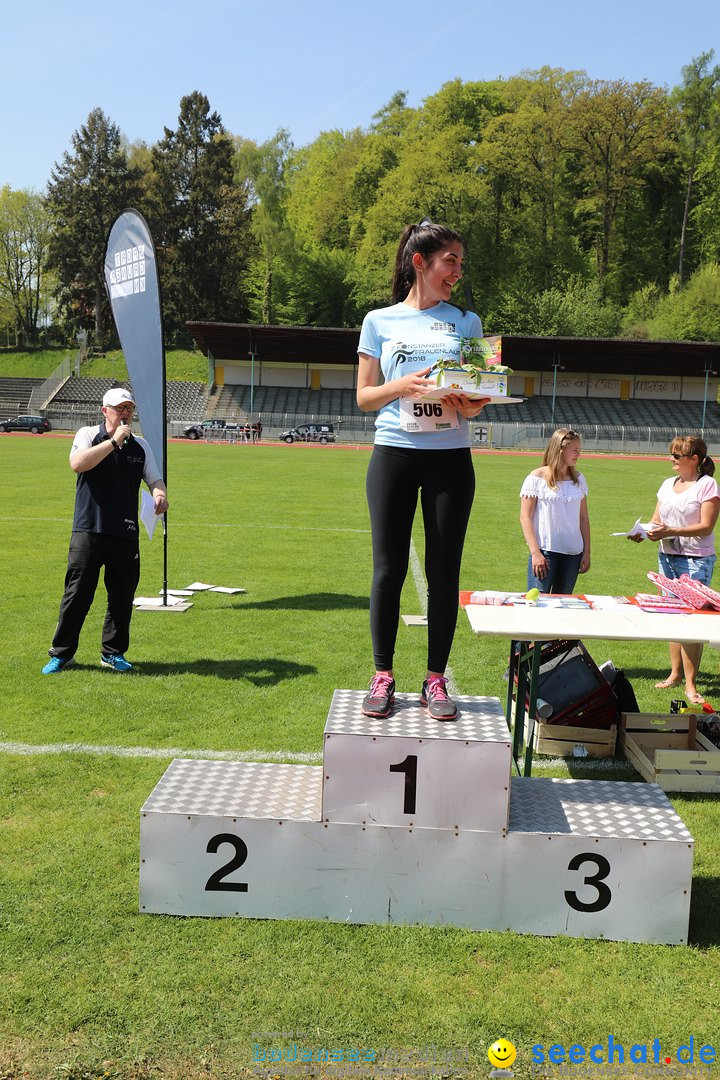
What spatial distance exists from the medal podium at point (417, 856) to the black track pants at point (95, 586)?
2914 mm

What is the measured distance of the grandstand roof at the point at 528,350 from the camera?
175ft

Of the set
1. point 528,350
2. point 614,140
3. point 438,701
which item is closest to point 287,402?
point 528,350

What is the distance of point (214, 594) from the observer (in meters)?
8.73

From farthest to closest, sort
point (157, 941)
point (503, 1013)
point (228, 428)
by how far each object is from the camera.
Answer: point (228, 428), point (157, 941), point (503, 1013)

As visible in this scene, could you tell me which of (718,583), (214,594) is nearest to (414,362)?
(214,594)

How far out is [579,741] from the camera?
15.8 ft

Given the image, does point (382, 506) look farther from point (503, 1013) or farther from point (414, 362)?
point (503, 1013)

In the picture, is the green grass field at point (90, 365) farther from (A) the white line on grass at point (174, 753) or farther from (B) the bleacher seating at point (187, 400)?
(A) the white line on grass at point (174, 753)

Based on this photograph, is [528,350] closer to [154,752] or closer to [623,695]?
[623,695]

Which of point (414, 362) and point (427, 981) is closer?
point (427, 981)

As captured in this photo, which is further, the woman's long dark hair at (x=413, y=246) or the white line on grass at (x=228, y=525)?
the white line on grass at (x=228, y=525)

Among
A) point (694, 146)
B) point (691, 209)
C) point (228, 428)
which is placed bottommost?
point (228, 428)

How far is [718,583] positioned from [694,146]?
75.2m

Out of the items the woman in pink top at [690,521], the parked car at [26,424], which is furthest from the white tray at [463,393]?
the parked car at [26,424]
